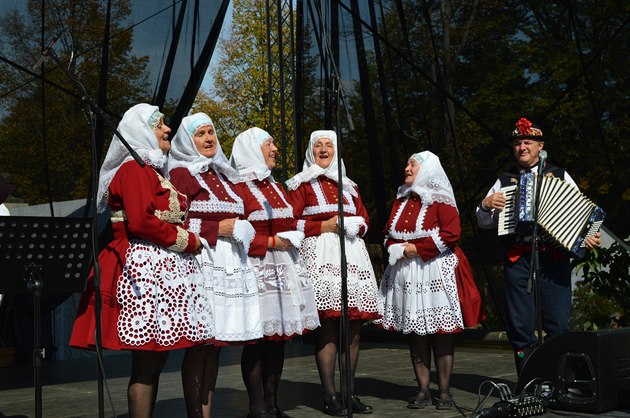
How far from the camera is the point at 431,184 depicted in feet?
18.3

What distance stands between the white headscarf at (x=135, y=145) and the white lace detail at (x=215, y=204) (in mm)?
453

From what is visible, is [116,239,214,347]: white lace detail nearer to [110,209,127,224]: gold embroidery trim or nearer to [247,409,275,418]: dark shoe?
[110,209,127,224]: gold embroidery trim

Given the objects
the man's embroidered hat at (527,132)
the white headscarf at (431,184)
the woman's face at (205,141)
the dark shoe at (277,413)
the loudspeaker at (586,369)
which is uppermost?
the man's embroidered hat at (527,132)

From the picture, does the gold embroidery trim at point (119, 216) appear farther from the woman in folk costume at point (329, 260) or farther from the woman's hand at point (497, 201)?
the woman's hand at point (497, 201)

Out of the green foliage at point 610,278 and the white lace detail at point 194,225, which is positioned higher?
the white lace detail at point 194,225

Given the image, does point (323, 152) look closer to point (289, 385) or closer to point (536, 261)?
point (536, 261)

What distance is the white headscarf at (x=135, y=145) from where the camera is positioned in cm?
388

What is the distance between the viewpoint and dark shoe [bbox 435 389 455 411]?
5391mm

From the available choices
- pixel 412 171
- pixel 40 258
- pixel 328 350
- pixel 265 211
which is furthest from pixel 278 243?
pixel 40 258

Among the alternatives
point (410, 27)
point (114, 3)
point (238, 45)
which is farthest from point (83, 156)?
point (238, 45)

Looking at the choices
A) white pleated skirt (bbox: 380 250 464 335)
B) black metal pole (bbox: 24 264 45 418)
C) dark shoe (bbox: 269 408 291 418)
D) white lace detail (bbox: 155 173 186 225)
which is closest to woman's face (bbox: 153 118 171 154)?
white lace detail (bbox: 155 173 186 225)

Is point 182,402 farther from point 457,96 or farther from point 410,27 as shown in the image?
point 457,96

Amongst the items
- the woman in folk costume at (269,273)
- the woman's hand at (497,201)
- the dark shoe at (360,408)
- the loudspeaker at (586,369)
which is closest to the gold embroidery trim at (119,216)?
the woman in folk costume at (269,273)

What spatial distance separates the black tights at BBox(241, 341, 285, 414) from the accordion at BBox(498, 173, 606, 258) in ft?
5.28
